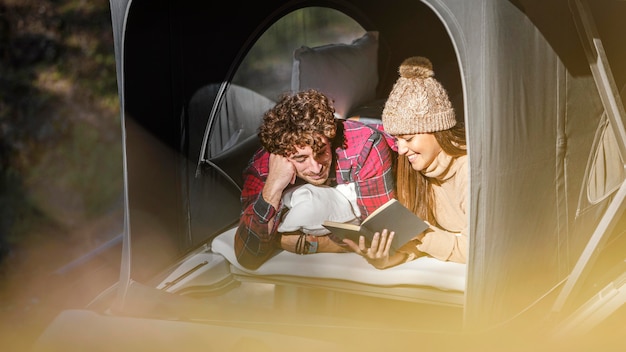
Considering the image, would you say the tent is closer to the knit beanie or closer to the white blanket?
the white blanket

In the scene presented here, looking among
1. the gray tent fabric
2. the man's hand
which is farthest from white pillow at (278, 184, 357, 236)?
the gray tent fabric

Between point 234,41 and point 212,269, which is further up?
point 234,41

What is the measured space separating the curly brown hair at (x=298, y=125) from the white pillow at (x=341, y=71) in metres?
1.02

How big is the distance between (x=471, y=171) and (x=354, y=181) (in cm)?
83

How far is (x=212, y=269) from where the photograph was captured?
322 cm

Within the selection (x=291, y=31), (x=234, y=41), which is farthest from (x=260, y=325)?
(x=291, y=31)

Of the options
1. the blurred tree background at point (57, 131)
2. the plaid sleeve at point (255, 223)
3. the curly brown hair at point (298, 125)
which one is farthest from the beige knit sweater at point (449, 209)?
the blurred tree background at point (57, 131)

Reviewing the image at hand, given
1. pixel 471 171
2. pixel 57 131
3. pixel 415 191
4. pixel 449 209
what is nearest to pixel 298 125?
pixel 415 191

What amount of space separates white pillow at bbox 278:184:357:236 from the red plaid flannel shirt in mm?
62

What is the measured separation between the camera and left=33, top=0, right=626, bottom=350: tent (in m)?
2.26

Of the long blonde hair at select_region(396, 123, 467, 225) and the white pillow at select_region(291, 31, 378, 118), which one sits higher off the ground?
the white pillow at select_region(291, 31, 378, 118)

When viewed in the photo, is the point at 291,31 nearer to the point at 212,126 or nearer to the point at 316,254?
the point at 212,126

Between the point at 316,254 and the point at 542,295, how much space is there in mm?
926

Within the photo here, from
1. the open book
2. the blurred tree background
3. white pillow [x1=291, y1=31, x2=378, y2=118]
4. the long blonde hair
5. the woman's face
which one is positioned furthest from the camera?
the blurred tree background
